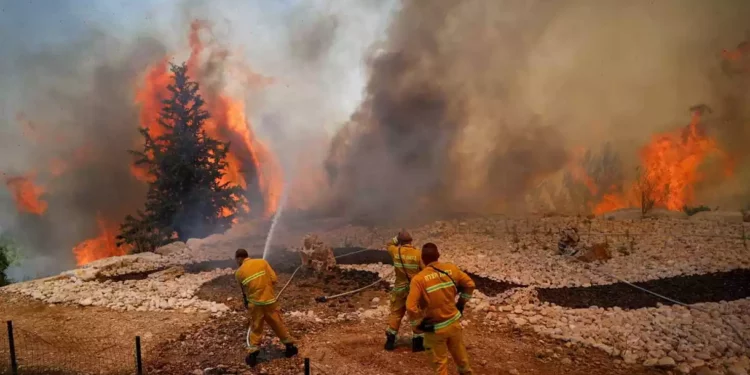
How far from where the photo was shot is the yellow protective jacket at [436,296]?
5363mm

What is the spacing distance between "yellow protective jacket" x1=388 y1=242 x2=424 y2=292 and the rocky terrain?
221 cm

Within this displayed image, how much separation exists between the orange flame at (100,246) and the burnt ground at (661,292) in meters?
30.7

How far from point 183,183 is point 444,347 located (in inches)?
940

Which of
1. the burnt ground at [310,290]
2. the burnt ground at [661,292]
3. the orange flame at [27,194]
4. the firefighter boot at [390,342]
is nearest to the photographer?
the firefighter boot at [390,342]

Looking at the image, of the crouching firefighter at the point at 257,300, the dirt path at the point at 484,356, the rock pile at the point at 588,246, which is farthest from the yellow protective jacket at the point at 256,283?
the rock pile at the point at 588,246

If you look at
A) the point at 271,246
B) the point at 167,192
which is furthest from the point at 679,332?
the point at 167,192

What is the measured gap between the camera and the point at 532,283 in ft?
37.9

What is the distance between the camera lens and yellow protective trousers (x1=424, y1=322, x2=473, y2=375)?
5387 mm

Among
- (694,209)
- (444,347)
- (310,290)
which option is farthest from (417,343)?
(694,209)

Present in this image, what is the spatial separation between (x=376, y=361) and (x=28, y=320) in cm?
831

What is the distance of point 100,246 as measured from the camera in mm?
31516

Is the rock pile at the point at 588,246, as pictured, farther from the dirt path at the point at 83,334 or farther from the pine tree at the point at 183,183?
the pine tree at the point at 183,183

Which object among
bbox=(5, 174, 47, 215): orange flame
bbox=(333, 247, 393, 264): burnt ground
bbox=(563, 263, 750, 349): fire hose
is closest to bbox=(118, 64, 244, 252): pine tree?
bbox=(5, 174, 47, 215): orange flame

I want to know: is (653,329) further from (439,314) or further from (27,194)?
(27,194)
